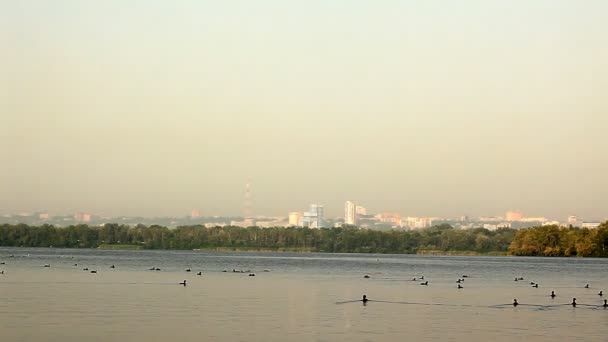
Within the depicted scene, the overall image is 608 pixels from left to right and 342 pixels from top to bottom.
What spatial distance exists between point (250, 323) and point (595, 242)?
517 feet

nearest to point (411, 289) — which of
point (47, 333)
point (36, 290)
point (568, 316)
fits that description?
point (568, 316)

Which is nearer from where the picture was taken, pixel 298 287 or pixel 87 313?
pixel 87 313

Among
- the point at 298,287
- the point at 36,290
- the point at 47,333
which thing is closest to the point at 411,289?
the point at 298,287

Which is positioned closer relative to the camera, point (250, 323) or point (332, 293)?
point (250, 323)

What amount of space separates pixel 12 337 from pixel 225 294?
29.2 m

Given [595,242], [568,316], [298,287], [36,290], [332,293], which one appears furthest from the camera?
[595,242]

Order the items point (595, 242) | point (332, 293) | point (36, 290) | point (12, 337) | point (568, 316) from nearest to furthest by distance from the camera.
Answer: point (12, 337) < point (568, 316) < point (36, 290) < point (332, 293) < point (595, 242)

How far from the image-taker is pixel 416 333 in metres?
45.5

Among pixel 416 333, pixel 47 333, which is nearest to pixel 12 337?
pixel 47 333

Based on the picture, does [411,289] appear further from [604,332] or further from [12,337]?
[12,337]

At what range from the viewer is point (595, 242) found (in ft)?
634

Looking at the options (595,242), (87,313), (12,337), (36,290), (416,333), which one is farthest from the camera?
(595,242)

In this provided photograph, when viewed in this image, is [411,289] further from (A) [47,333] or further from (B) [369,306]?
(A) [47,333]

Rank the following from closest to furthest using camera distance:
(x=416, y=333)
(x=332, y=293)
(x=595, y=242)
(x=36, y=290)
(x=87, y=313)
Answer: (x=416, y=333) < (x=87, y=313) < (x=36, y=290) < (x=332, y=293) < (x=595, y=242)
